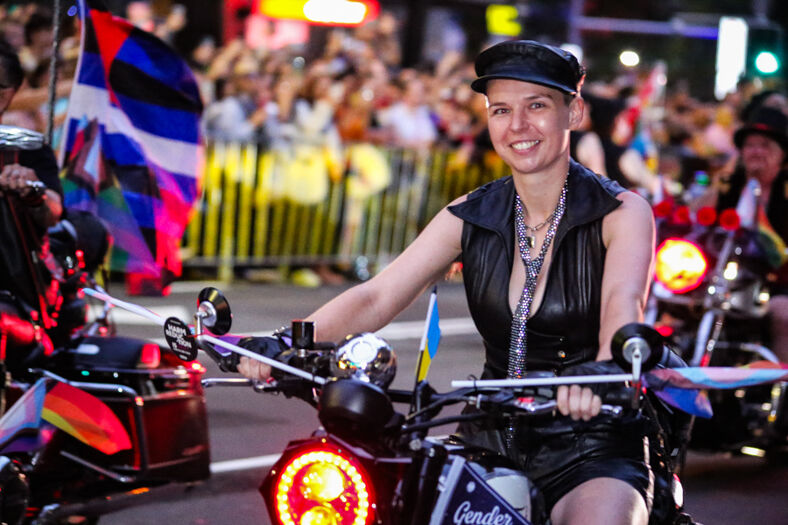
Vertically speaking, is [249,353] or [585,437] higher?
[249,353]

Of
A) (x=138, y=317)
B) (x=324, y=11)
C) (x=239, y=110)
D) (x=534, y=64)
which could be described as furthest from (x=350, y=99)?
(x=534, y=64)

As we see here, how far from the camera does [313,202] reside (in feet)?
45.1

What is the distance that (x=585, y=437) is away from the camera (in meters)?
3.53

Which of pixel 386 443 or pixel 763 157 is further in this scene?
pixel 763 157

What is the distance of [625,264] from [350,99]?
36.7ft

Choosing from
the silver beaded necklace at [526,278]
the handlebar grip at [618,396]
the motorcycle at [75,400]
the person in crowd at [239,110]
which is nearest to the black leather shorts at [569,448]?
the silver beaded necklace at [526,278]

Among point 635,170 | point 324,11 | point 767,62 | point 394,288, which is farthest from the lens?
point 324,11

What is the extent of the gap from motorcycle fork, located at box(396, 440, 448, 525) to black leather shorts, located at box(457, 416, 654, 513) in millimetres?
653

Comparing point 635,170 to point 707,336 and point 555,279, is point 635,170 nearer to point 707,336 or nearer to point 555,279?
point 707,336

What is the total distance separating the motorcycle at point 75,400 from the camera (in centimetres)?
464

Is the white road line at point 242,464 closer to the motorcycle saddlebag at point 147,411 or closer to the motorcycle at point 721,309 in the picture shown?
the motorcycle saddlebag at point 147,411

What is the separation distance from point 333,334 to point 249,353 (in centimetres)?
89

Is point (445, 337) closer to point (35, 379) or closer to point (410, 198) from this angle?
point (410, 198)

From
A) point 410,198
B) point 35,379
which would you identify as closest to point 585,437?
point 35,379
